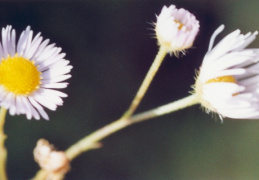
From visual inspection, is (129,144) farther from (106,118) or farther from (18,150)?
(18,150)

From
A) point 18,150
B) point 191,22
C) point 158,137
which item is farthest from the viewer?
point 158,137

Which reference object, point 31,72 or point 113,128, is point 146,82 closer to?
point 113,128

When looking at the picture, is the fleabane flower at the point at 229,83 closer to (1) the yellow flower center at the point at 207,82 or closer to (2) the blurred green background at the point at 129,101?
(1) the yellow flower center at the point at 207,82

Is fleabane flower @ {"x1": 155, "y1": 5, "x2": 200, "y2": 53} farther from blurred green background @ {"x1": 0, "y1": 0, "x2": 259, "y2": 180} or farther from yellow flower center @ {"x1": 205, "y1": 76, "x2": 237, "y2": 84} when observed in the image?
blurred green background @ {"x1": 0, "y1": 0, "x2": 259, "y2": 180}

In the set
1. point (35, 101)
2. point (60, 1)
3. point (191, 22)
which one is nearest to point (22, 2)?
point (60, 1)

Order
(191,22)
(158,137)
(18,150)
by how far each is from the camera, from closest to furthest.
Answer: (191,22) < (18,150) < (158,137)

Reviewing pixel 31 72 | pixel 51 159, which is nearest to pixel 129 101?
pixel 31 72

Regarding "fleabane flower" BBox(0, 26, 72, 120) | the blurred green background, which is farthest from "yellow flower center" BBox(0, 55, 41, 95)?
the blurred green background
